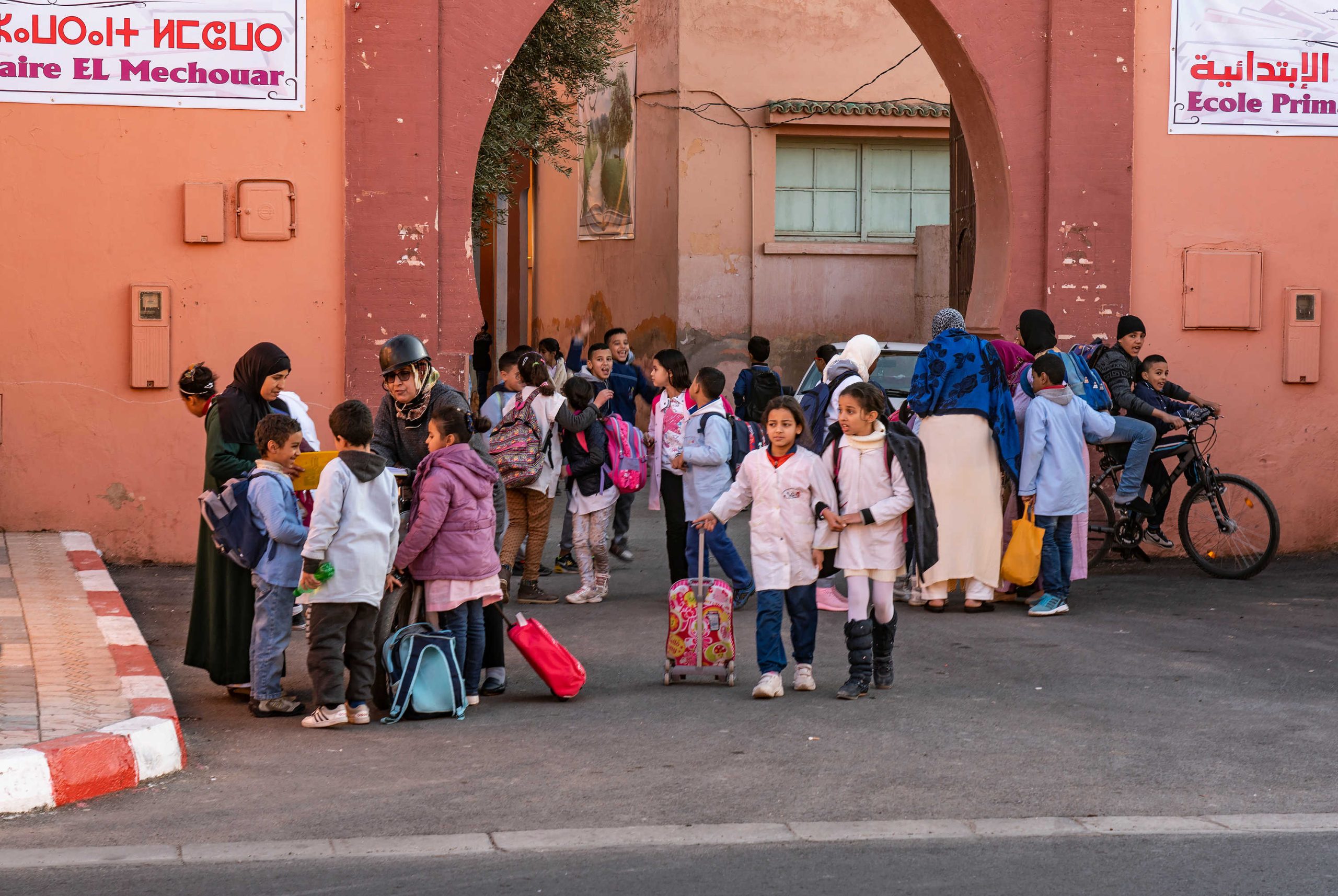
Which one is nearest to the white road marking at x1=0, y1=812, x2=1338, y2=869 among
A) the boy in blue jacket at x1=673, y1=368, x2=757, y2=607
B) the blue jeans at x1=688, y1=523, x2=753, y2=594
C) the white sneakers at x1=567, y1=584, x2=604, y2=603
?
the blue jeans at x1=688, y1=523, x2=753, y2=594

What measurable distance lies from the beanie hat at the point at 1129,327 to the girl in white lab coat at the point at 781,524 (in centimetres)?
416

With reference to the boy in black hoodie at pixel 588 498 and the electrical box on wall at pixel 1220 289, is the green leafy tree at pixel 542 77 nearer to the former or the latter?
the boy in black hoodie at pixel 588 498

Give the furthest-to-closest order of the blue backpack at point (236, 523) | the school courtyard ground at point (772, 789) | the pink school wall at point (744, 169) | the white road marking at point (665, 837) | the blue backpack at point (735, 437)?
the pink school wall at point (744, 169), the blue backpack at point (735, 437), the blue backpack at point (236, 523), the white road marking at point (665, 837), the school courtyard ground at point (772, 789)

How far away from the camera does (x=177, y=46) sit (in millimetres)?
10109

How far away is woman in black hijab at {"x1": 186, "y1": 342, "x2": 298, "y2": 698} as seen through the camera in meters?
6.70

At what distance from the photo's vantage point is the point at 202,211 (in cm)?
1016

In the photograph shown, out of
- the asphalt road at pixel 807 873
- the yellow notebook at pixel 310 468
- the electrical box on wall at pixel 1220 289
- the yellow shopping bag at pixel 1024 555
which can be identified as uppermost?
the electrical box on wall at pixel 1220 289

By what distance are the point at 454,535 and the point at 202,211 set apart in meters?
4.42

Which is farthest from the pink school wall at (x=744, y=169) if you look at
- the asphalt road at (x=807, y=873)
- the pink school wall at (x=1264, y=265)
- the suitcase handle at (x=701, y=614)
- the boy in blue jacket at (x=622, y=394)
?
the asphalt road at (x=807, y=873)

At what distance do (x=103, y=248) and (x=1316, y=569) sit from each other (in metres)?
8.28

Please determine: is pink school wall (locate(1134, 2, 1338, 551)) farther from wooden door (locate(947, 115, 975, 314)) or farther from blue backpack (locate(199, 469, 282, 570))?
blue backpack (locate(199, 469, 282, 570))

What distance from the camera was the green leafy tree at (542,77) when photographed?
16.3 meters

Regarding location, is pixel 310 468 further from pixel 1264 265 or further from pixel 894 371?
pixel 894 371

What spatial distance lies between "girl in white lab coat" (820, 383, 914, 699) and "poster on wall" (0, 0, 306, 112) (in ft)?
16.5
